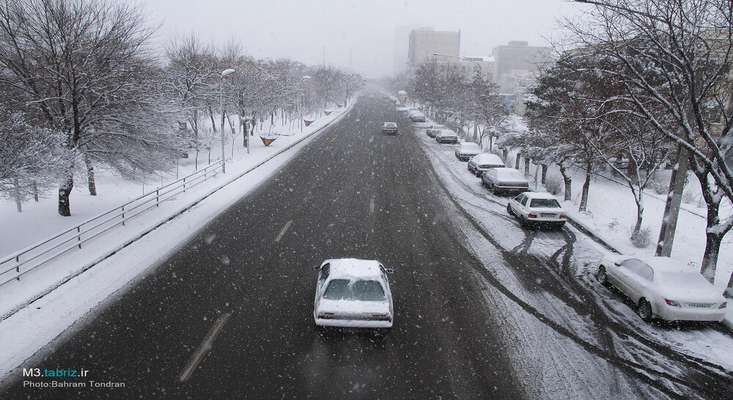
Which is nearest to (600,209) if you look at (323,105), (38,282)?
(38,282)

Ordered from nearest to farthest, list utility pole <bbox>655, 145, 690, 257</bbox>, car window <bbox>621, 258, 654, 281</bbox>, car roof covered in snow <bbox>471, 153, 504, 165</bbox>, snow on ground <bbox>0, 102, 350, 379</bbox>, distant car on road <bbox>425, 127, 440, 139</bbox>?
snow on ground <bbox>0, 102, 350, 379</bbox> → car window <bbox>621, 258, 654, 281</bbox> → utility pole <bbox>655, 145, 690, 257</bbox> → car roof covered in snow <bbox>471, 153, 504, 165</bbox> → distant car on road <bbox>425, 127, 440, 139</bbox>

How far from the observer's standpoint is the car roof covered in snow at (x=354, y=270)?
10.3 metres

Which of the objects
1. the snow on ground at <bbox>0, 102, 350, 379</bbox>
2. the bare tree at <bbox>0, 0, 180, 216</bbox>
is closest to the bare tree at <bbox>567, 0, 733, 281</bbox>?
the snow on ground at <bbox>0, 102, 350, 379</bbox>

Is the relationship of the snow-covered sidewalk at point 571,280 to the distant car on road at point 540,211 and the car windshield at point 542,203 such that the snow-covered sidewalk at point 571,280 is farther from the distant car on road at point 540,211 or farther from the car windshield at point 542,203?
the car windshield at point 542,203

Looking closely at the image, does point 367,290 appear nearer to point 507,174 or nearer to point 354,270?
point 354,270

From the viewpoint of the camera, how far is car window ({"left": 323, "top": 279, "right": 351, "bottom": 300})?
9938 mm

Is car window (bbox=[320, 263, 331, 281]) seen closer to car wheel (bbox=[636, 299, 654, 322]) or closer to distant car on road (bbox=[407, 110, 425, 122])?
car wheel (bbox=[636, 299, 654, 322])

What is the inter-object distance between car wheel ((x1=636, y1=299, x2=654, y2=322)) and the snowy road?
17.2 inches

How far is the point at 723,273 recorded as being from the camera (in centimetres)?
1446

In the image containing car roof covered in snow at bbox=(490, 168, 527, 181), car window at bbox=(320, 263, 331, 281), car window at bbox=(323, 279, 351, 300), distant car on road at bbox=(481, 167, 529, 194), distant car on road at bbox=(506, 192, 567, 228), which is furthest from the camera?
car roof covered in snow at bbox=(490, 168, 527, 181)

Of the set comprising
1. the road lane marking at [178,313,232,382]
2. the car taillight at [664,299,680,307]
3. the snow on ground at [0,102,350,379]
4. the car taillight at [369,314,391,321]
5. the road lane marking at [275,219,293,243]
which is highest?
the car taillight at [664,299,680,307]

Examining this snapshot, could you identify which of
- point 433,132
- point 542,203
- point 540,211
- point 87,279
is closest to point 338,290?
point 87,279

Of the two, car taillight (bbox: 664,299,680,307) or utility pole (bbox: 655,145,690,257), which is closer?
car taillight (bbox: 664,299,680,307)

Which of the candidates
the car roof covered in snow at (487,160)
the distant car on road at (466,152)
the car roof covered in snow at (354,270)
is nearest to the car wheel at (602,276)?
the car roof covered in snow at (354,270)
